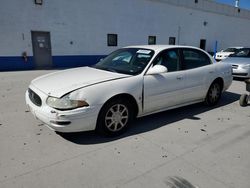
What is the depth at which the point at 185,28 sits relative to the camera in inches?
733

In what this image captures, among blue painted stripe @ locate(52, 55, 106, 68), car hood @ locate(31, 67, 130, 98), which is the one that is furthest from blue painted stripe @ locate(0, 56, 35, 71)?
car hood @ locate(31, 67, 130, 98)

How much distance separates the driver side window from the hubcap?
1.07 metres

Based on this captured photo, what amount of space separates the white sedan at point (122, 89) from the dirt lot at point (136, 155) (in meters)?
0.33

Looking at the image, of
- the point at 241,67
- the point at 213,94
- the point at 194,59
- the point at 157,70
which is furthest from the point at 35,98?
the point at 241,67

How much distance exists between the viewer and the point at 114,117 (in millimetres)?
3322

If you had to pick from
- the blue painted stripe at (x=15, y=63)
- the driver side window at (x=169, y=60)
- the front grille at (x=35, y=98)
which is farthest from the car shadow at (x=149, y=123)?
the blue painted stripe at (x=15, y=63)

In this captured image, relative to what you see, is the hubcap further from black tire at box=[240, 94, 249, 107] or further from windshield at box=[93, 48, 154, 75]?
black tire at box=[240, 94, 249, 107]

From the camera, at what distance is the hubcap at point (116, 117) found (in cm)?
327

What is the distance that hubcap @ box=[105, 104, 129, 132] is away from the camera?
10.7 ft

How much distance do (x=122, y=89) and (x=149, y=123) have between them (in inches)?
44.2

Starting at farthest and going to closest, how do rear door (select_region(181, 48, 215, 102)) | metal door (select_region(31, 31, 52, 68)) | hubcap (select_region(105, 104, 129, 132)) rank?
metal door (select_region(31, 31, 52, 68)) < rear door (select_region(181, 48, 215, 102)) < hubcap (select_region(105, 104, 129, 132))

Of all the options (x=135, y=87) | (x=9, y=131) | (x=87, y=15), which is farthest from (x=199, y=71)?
(x=87, y=15)

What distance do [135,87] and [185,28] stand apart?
17.2m

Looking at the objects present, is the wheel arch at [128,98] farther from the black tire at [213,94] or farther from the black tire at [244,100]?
the black tire at [244,100]
